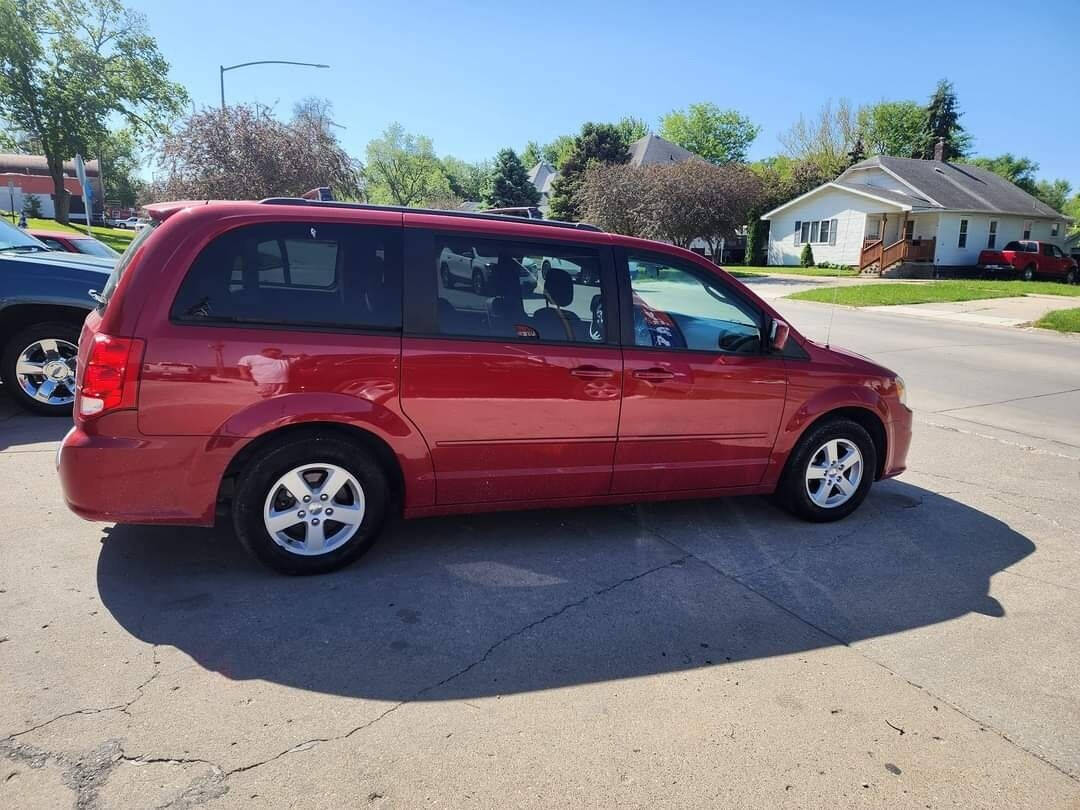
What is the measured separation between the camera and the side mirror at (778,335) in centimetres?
450

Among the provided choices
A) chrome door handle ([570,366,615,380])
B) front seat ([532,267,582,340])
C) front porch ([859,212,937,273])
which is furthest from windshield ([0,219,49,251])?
front porch ([859,212,937,273])

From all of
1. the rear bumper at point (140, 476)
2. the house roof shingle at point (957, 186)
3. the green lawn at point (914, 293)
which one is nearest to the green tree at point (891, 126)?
the house roof shingle at point (957, 186)

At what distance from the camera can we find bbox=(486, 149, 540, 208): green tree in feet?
188

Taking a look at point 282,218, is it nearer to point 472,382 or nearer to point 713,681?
point 472,382

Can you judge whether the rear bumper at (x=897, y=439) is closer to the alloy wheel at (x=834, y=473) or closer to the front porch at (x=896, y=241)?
the alloy wheel at (x=834, y=473)

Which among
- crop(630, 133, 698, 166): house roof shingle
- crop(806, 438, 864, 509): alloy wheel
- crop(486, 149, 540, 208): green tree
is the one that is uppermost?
crop(630, 133, 698, 166): house roof shingle

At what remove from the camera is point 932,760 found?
265 cm

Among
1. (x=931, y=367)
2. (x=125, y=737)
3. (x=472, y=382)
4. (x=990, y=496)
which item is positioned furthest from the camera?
(x=931, y=367)

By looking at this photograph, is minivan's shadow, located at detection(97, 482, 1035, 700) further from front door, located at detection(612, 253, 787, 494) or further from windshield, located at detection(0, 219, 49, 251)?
windshield, located at detection(0, 219, 49, 251)

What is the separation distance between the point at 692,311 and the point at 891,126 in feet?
267

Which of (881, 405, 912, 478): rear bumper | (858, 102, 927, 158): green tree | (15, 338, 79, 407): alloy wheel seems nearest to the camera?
(881, 405, 912, 478): rear bumper

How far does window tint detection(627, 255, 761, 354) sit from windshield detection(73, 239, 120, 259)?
1052 cm

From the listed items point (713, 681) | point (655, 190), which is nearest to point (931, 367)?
point (713, 681)

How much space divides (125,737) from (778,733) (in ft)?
7.64
